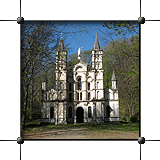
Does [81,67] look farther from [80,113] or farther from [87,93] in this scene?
[80,113]

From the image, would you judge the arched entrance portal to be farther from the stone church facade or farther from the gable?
the gable

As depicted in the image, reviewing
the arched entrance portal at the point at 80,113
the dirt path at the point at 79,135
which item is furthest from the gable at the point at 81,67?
the dirt path at the point at 79,135

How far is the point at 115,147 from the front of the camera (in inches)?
155

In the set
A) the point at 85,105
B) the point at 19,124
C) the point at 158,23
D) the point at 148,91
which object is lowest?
the point at 85,105

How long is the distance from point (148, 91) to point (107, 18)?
2.00 meters

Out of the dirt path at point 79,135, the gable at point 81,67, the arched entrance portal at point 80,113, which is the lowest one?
the arched entrance portal at point 80,113

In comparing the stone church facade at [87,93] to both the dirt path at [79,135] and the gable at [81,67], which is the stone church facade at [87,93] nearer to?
the gable at [81,67]

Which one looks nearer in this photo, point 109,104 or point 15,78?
point 15,78

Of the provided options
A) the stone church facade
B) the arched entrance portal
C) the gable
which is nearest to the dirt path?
the stone church facade

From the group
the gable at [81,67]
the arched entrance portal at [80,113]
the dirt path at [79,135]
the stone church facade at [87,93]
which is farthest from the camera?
the gable at [81,67]

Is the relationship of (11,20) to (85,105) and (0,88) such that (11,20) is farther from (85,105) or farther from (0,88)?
(85,105)

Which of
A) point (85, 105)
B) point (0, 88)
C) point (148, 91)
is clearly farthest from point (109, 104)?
point (0, 88)

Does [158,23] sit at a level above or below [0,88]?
above

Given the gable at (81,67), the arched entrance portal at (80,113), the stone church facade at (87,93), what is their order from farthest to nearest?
the gable at (81,67)
the arched entrance portal at (80,113)
the stone church facade at (87,93)
